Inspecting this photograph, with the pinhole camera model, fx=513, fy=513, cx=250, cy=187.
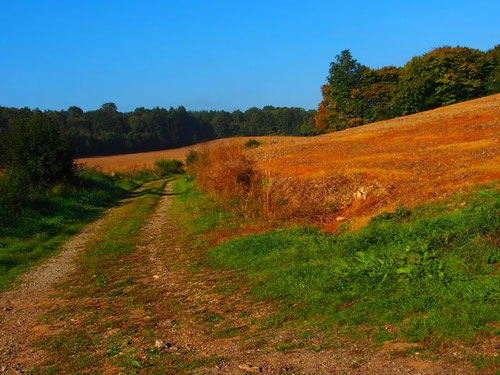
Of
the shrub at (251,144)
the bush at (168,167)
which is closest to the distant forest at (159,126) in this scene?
the bush at (168,167)

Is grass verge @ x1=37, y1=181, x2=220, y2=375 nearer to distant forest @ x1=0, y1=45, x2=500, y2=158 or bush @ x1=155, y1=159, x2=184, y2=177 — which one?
distant forest @ x1=0, y1=45, x2=500, y2=158

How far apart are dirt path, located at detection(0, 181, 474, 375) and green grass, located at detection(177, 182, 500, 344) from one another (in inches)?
15.8

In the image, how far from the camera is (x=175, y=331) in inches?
246

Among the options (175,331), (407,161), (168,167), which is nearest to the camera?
(175,331)

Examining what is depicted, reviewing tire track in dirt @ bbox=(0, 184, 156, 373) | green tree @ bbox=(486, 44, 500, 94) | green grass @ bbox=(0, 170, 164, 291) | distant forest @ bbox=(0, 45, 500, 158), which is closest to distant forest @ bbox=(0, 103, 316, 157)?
distant forest @ bbox=(0, 45, 500, 158)

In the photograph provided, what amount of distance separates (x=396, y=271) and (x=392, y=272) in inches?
3.7

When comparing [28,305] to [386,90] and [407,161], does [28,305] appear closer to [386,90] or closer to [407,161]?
[407,161]

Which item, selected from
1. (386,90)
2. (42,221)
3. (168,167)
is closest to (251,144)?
(168,167)

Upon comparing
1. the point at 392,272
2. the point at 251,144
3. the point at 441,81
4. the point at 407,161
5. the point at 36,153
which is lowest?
the point at 392,272

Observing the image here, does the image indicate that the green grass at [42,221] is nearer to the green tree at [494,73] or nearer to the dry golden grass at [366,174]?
the dry golden grass at [366,174]

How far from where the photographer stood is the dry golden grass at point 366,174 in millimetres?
11531

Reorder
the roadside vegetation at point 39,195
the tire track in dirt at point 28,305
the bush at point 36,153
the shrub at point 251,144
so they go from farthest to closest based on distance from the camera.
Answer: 1. the shrub at point 251,144
2. the bush at point 36,153
3. the roadside vegetation at point 39,195
4. the tire track in dirt at point 28,305

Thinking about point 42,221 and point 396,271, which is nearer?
point 396,271

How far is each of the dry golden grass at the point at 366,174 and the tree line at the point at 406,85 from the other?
30451 millimetres
